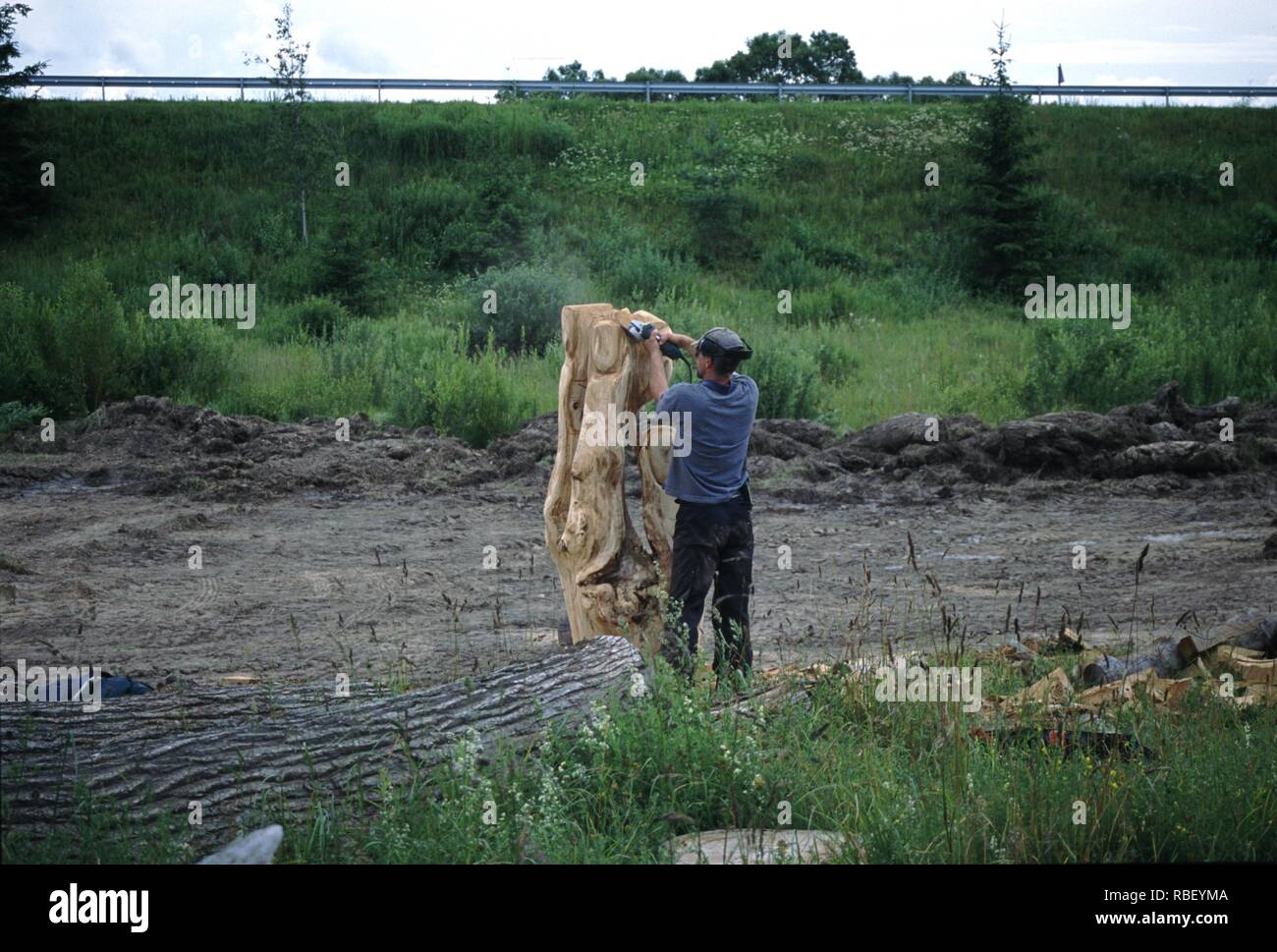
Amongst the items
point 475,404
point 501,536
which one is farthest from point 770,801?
point 475,404

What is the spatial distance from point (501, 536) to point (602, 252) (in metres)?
17.1

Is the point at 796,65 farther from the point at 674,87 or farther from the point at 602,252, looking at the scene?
the point at 602,252

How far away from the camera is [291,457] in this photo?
53.5ft

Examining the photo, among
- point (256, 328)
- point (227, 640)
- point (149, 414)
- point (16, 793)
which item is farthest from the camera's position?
point (256, 328)

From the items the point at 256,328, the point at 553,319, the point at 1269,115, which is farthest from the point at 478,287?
the point at 1269,115

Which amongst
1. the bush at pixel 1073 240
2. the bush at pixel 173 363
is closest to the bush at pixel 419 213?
the bush at pixel 173 363

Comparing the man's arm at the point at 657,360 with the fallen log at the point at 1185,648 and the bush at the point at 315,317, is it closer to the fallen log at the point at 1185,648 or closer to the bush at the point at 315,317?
the fallen log at the point at 1185,648

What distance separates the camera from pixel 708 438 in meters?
6.94

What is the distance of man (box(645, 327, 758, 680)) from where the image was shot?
6.91 m

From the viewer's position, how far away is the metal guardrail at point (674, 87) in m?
39.8

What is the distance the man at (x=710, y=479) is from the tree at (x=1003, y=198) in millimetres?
22851
